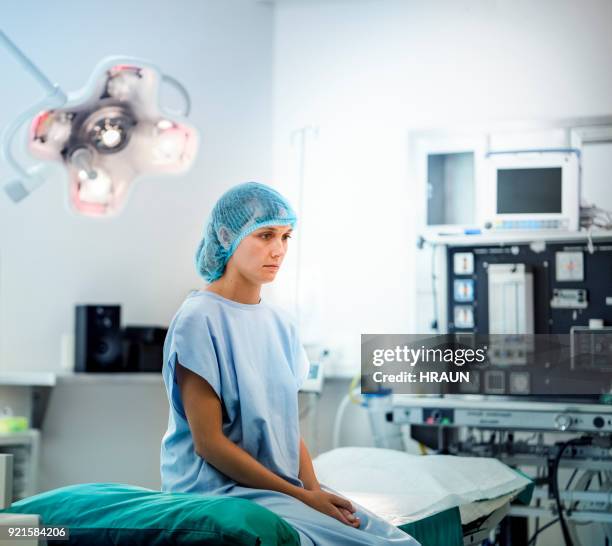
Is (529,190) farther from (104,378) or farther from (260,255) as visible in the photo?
(260,255)

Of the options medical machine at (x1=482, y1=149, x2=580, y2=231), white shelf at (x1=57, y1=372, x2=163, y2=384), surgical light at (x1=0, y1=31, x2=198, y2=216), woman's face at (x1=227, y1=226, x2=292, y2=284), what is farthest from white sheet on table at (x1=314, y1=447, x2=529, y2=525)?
medical machine at (x1=482, y1=149, x2=580, y2=231)

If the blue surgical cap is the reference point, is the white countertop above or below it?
below

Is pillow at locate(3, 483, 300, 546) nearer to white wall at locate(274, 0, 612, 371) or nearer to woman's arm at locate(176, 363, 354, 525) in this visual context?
woman's arm at locate(176, 363, 354, 525)

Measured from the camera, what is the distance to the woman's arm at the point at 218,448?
1658 millimetres

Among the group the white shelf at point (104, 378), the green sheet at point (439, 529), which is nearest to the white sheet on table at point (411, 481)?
the green sheet at point (439, 529)

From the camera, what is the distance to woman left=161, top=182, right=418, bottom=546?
1663 mm

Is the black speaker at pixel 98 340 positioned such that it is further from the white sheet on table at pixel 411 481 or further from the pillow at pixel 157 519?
the pillow at pixel 157 519

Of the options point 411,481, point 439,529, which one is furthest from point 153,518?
point 411,481

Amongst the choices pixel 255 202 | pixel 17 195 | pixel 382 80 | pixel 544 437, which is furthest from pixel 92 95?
pixel 544 437

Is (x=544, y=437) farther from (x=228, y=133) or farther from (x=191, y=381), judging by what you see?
(x=191, y=381)

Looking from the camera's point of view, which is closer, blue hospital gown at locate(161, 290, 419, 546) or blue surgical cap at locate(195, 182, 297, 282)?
blue hospital gown at locate(161, 290, 419, 546)

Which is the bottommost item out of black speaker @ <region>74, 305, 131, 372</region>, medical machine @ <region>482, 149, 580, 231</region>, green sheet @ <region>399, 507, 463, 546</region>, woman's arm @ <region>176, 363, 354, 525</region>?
green sheet @ <region>399, 507, 463, 546</region>

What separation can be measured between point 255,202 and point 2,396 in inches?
80.2

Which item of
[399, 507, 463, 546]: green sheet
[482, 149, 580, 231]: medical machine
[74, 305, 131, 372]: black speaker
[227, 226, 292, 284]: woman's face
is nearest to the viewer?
[227, 226, 292, 284]: woman's face
